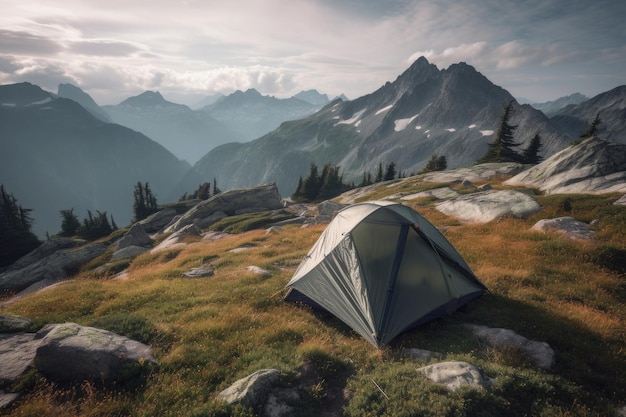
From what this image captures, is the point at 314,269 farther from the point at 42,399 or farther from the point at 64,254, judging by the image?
the point at 64,254

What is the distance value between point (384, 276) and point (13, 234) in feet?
268

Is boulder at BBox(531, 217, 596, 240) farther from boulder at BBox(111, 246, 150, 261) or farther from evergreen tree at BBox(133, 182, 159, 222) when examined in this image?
evergreen tree at BBox(133, 182, 159, 222)

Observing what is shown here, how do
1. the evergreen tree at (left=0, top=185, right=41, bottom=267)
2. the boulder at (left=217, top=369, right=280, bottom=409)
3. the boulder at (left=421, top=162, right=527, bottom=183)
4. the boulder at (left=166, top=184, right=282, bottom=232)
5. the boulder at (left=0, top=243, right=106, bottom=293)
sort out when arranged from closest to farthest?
the boulder at (left=217, top=369, right=280, bottom=409), the boulder at (left=0, top=243, right=106, bottom=293), the boulder at (left=421, top=162, right=527, bottom=183), the evergreen tree at (left=0, top=185, right=41, bottom=267), the boulder at (left=166, top=184, right=282, bottom=232)

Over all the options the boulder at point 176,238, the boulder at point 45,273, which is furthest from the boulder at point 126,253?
the boulder at point 45,273

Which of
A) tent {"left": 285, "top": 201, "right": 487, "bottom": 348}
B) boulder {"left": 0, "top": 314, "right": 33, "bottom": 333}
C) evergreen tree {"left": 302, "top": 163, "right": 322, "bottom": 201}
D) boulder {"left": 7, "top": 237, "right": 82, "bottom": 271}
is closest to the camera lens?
boulder {"left": 0, "top": 314, "right": 33, "bottom": 333}

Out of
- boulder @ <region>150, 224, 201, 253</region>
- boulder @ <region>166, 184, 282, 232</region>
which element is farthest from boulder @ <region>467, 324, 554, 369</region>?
boulder @ <region>166, 184, 282, 232</region>

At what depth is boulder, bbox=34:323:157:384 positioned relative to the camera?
27.0ft

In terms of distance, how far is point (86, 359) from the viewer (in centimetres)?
838

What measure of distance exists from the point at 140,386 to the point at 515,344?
11162 millimetres

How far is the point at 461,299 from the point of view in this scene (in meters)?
12.0

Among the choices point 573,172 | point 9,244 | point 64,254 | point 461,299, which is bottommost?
point 9,244

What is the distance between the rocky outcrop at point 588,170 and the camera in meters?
26.7

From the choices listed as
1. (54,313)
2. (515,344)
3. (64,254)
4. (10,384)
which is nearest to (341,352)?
(515,344)

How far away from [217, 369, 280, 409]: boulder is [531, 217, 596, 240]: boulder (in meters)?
20.3
